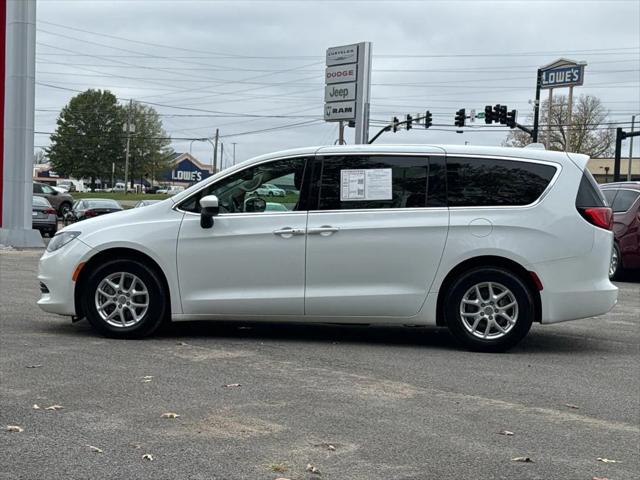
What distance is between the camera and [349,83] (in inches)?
1431

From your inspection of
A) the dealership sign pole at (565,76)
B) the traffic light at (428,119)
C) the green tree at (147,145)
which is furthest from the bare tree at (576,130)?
the green tree at (147,145)

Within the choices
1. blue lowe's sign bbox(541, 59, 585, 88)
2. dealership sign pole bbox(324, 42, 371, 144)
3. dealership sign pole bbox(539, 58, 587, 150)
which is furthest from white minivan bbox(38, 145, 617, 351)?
blue lowe's sign bbox(541, 59, 585, 88)

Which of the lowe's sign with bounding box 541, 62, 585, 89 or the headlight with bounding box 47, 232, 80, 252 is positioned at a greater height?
the lowe's sign with bounding box 541, 62, 585, 89

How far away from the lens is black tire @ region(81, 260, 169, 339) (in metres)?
7.58

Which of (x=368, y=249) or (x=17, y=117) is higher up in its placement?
(x=17, y=117)

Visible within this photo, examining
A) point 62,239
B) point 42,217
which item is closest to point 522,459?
point 62,239

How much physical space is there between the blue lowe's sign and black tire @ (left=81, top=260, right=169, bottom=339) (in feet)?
204

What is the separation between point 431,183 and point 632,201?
8235mm

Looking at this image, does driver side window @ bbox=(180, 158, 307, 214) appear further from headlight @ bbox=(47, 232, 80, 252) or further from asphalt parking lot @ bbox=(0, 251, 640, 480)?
asphalt parking lot @ bbox=(0, 251, 640, 480)

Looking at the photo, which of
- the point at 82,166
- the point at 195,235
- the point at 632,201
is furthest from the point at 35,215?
the point at 82,166

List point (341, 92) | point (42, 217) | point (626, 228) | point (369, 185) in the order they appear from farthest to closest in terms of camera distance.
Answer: point (341, 92)
point (42, 217)
point (626, 228)
point (369, 185)

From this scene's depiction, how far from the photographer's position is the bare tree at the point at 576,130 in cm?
7100

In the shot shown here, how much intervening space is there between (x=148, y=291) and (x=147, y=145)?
94.1 m

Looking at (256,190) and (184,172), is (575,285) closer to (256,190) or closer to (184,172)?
(256,190)
